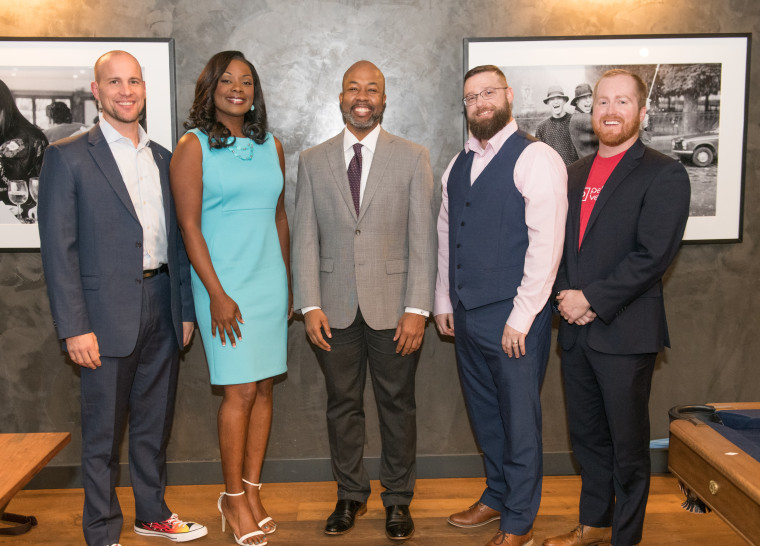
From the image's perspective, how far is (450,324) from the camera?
299 centimetres

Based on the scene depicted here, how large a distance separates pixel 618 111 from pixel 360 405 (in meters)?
1.65

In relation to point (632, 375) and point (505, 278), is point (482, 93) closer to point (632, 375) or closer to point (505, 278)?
point (505, 278)

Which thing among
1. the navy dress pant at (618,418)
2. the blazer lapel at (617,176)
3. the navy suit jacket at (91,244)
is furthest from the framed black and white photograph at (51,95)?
the navy dress pant at (618,418)

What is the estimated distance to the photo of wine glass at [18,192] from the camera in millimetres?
3381

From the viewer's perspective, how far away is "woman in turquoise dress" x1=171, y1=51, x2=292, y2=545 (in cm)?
274

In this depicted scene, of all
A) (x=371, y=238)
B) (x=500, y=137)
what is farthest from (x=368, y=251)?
(x=500, y=137)

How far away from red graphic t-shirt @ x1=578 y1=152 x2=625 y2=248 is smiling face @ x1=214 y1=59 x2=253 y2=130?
145 cm

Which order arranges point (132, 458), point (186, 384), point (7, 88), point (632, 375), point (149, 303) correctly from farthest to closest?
point (186, 384) → point (7, 88) → point (132, 458) → point (149, 303) → point (632, 375)

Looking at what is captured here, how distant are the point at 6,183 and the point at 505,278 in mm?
2532

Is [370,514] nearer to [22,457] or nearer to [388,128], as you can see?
[22,457]

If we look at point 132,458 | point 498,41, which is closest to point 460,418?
point 132,458

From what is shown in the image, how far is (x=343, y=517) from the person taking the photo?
302cm

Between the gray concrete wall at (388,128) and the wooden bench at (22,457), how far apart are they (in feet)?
3.36

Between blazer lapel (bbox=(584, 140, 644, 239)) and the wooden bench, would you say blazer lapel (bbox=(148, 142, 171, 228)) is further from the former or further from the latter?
blazer lapel (bbox=(584, 140, 644, 239))
